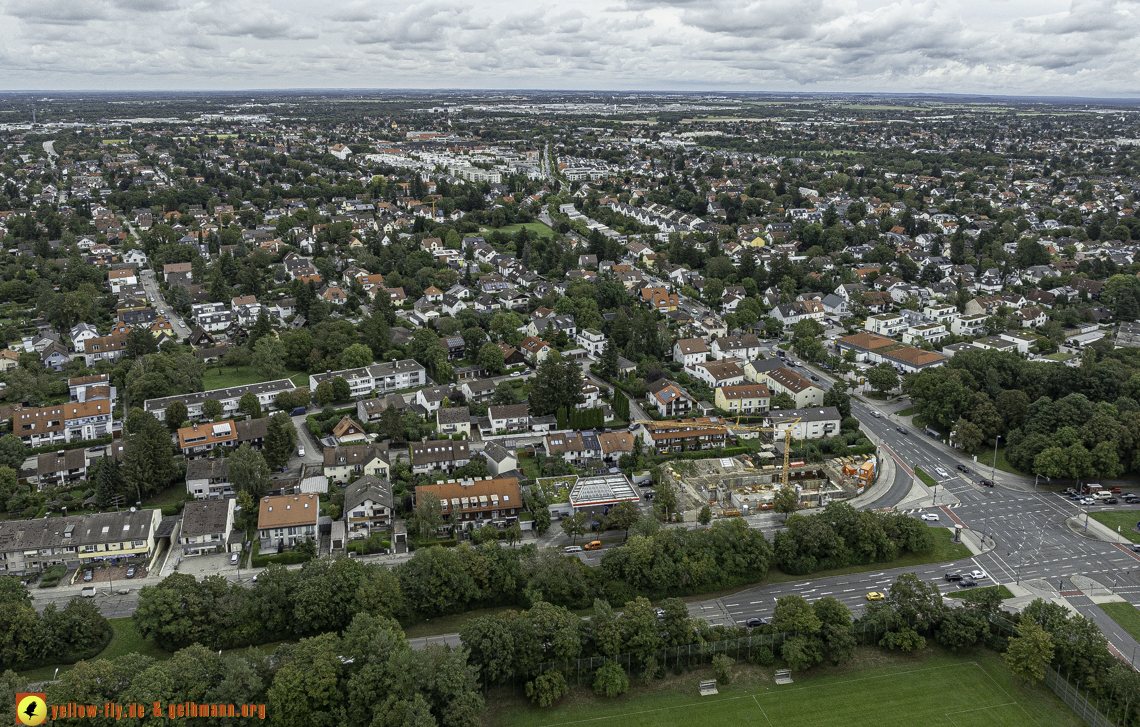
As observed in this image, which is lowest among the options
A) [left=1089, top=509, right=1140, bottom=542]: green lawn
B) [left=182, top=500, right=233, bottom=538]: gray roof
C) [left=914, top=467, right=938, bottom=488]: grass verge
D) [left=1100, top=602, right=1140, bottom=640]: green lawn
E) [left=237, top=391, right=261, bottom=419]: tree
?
[left=1100, top=602, right=1140, bottom=640]: green lawn

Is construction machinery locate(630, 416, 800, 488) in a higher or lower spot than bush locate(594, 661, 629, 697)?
higher

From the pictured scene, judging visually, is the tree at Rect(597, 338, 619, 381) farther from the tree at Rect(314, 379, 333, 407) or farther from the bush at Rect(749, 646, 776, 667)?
the bush at Rect(749, 646, 776, 667)

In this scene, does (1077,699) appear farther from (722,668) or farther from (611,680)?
(611,680)

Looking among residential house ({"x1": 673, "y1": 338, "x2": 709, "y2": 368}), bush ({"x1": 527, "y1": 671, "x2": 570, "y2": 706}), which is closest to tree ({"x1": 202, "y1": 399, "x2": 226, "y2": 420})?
bush ({"x1": 527, "y1": 671, "x2": 570, "y2": 706})

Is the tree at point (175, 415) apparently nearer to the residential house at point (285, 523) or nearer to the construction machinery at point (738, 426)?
the residential house at point (285, 523)

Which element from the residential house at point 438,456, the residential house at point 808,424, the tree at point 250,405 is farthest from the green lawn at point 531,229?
the residential house at point 438,456

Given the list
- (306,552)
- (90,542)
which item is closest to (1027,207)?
(306,552)

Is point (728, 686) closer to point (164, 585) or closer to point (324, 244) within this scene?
point (164, 585)
